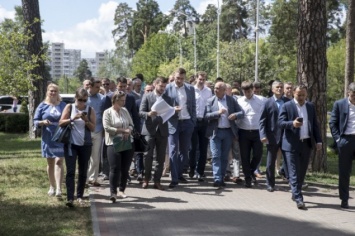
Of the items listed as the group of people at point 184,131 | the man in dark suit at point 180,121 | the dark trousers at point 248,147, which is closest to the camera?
the group of people at point 184,131

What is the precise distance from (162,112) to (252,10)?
6264cm

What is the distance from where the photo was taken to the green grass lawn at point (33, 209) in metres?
6.46

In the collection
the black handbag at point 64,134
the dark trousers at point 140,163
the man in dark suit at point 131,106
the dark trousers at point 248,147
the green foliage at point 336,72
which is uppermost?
the green foliage at point 336,72

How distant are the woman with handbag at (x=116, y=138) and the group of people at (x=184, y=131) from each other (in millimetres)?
16

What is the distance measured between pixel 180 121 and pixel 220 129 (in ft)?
2.63

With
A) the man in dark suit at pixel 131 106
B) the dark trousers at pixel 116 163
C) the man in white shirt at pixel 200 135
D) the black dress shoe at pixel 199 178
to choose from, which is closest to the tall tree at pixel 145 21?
the man in white shirt at pixel 200 135

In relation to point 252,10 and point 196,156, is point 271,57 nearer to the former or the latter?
point 252,10

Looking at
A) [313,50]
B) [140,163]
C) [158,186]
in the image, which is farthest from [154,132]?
[313,50]

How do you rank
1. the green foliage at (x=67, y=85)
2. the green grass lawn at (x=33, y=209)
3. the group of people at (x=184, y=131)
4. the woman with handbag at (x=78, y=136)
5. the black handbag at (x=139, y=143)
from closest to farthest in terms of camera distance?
the green grass lawn at (x=33, y=209) < the woman with handbag at (x=78, y=136) < the group of people at (x=184, y=131) < the black handbag at (x=139, y=143) < the green foliage at (x=67, y=85)

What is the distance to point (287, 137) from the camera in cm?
804

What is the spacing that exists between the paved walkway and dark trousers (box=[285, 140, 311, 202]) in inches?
11.7

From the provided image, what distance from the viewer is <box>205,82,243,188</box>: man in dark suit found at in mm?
9672

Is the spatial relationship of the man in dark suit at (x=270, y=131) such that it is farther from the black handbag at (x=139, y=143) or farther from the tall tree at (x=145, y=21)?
the tall tree at (x=145, y=21)

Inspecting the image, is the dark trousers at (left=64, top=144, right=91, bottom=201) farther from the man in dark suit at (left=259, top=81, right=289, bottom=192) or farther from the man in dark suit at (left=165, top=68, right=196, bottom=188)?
the man in dark suit at (left=259, top=81, right=289, bottom=192)
